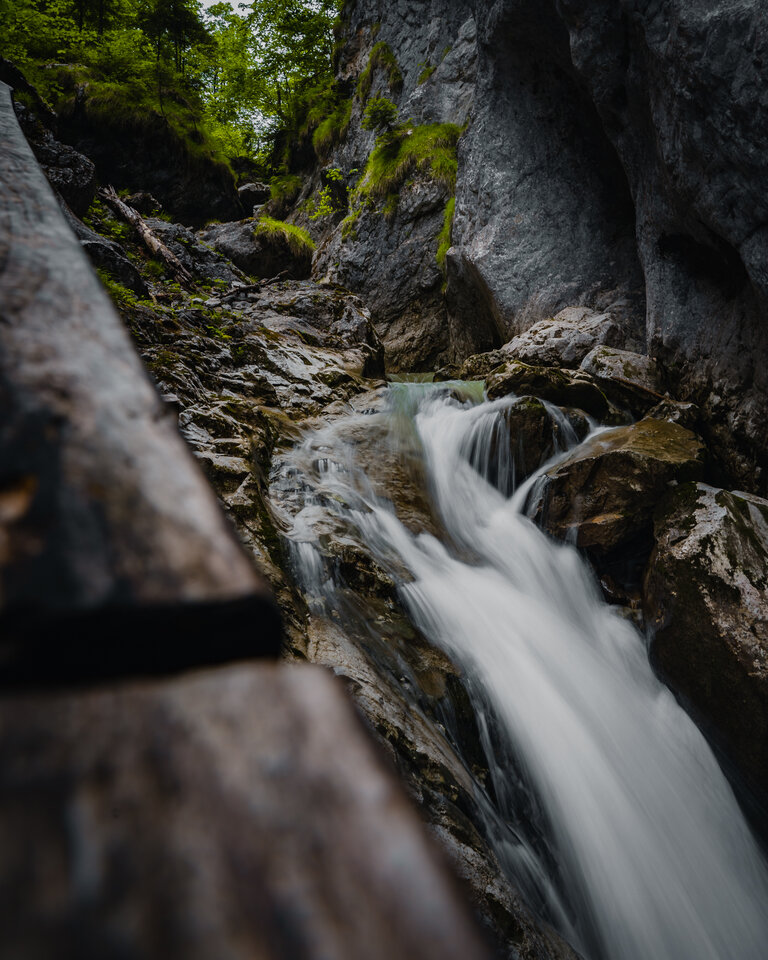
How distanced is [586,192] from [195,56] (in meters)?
16.8

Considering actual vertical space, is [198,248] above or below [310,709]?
below

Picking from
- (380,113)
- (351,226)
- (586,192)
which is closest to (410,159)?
(380,113)

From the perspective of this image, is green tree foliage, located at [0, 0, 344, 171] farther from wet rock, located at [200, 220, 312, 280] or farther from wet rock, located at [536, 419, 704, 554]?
wet rock, located at [536, 419, 704, 554]

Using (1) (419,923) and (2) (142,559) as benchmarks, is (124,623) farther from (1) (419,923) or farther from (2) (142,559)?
(1) (419,923)

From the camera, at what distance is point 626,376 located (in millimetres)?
6496

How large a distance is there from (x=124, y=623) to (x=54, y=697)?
65 mm

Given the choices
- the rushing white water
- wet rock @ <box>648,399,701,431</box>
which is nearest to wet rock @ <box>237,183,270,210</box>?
the rushing white water

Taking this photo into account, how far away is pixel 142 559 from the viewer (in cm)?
34

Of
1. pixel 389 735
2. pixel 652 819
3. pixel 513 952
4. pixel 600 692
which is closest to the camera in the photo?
pixel 513 952

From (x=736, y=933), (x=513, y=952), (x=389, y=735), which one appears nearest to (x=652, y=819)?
(x=736, y=933)

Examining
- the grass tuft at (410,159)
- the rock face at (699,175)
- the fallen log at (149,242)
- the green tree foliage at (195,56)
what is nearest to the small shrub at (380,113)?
the grass tuft at (410,159)

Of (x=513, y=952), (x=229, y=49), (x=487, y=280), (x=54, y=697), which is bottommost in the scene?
(x=513, y=952)

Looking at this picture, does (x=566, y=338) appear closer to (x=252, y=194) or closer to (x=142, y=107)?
(x=142, y=107)

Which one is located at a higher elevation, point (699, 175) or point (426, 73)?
point (426, 73)
